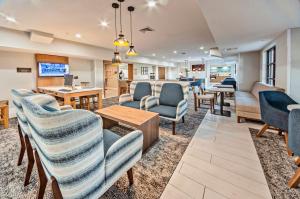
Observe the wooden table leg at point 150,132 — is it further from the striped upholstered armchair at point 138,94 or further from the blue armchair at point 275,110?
the blue armchair at point 275,110

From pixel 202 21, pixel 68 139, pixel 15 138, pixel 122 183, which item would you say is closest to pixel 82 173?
pixel 68 139

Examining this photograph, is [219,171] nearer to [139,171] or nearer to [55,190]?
[139,171]

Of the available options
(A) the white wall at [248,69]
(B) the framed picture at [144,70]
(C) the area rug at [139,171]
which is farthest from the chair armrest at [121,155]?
(B) the framed picture at [144,70]

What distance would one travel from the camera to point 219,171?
1.58m

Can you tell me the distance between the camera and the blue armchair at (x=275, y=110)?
1.95 m

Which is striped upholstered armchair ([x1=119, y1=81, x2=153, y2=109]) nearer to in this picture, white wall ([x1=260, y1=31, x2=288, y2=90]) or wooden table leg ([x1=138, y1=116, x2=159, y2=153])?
wooden table leg ([x1=138, y1=116, x2=159, y2=153])

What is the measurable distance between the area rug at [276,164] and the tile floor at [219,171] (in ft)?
0.23

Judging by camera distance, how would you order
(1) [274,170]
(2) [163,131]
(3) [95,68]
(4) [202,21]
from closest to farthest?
(1) [274,170]
(2) [163,131]
(4) [202,21]
(3) [95,68]

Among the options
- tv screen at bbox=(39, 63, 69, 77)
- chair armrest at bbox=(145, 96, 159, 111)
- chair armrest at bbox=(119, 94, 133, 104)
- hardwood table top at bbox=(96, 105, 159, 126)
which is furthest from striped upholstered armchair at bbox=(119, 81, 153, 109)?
tv screen at bbox=(39, 63, 69, 77)

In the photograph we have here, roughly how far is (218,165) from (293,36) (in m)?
3.16

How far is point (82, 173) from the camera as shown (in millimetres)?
765

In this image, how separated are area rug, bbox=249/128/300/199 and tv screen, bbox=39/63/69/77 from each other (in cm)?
620

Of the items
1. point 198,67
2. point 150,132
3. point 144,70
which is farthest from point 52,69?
point 198,67

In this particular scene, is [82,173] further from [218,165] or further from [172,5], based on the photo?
[172,5]
